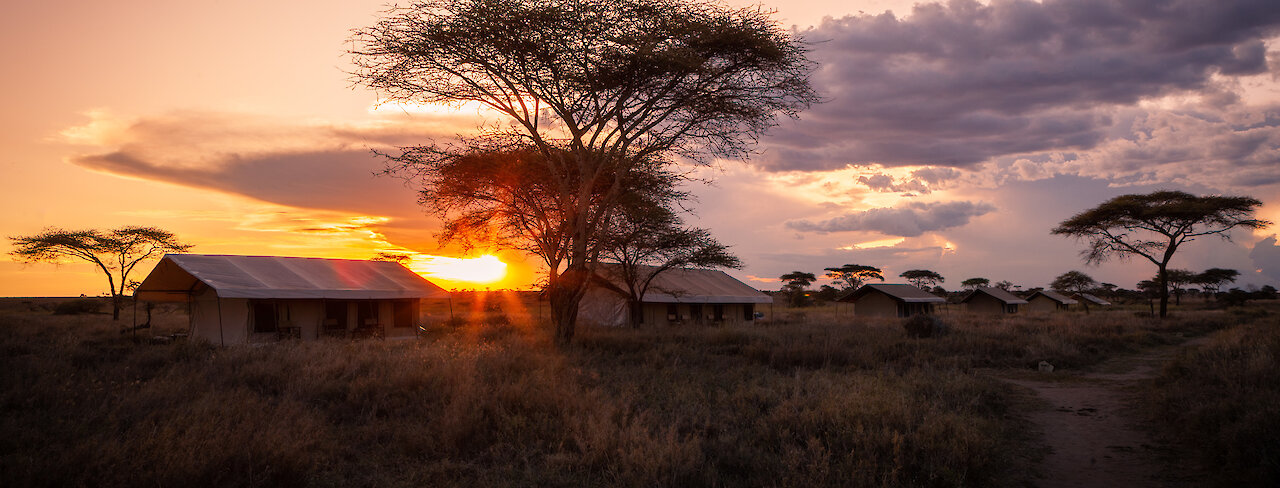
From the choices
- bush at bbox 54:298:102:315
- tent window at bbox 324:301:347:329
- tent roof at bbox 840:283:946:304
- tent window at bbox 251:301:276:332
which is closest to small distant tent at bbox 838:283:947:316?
tent roof at bbox 840:283:946:304

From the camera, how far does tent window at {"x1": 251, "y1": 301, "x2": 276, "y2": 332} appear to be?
2217 centimetres

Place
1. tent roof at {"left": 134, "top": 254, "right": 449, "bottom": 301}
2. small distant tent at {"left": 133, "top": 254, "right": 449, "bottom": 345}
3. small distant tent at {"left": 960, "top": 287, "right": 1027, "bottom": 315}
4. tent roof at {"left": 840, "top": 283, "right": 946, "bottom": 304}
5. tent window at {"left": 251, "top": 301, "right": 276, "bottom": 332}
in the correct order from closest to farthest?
tent roof at {"left": 134, "top": 254, "right": 449, "bottom": 301} < small distant tent at {"left": 133, "top": 254, "right": 449, "bottom": 345} < tent window at {"left": 251, "top": 301, "right": 276, "bottom": 332} < tent roof at {"left": 840, "top": 283, "right": 946, "bottom": 304} < small distant tent at {"left": 960, "top": 287, "right": 1027, "bottom": 315}

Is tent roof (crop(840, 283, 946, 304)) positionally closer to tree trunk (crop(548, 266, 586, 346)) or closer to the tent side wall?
tree trunk (crop(548, 266, 586, 346))

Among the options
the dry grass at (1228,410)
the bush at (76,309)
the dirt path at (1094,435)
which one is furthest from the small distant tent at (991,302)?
the bush at (76,309)

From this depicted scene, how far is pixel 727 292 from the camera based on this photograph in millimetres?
38219

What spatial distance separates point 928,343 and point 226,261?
23.6 metres

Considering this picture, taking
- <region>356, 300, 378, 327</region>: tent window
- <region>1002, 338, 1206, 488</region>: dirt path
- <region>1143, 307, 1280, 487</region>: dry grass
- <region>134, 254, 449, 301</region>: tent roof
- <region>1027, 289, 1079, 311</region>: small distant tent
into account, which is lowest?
<region>1027, 289, 1079, 311</region>: small distant tent

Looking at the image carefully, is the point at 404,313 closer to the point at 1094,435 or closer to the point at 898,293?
the point at 1094,435

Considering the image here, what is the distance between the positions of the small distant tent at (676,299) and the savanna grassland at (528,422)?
17.8 metres

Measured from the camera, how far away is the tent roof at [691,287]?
31.2 metres

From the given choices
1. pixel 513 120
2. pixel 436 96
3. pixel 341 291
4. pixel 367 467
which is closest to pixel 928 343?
pixel 513 120

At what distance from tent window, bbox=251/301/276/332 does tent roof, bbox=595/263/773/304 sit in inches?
511

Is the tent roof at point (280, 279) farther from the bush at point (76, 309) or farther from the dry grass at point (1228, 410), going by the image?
the bush at point (76, 309)

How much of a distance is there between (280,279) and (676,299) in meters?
18.2
